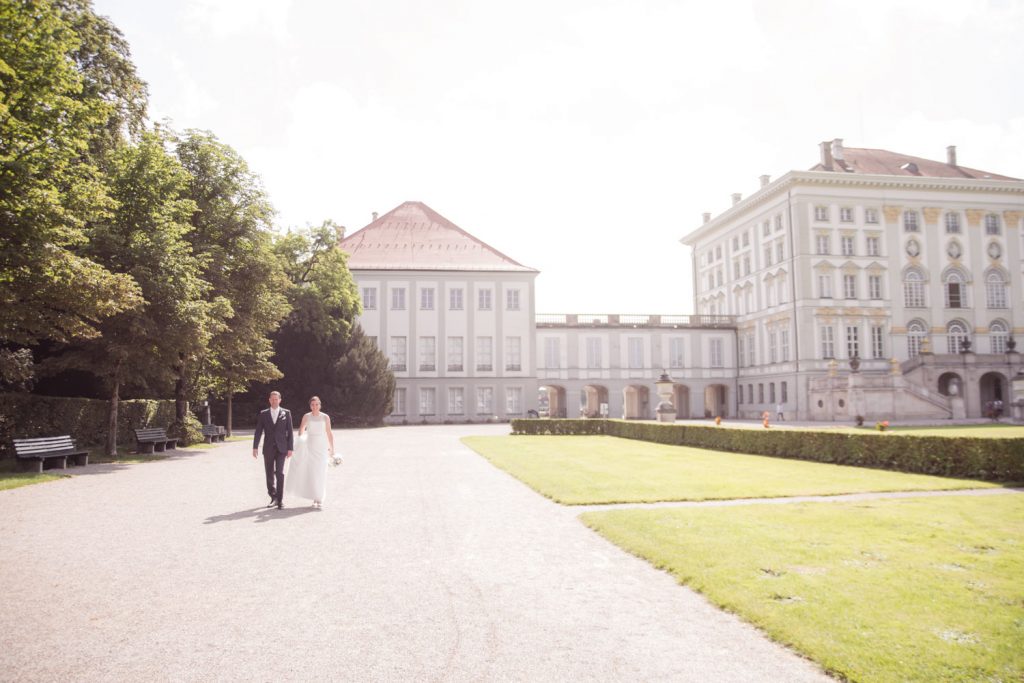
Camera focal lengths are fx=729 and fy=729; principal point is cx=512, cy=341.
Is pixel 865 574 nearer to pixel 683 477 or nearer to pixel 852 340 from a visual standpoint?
pixel 683 477

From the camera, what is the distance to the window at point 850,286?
54.0 metres

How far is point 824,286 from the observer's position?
53.6 metres

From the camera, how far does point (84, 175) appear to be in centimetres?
1800

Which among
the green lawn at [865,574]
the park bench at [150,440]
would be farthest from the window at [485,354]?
the green lawn at [865,574]

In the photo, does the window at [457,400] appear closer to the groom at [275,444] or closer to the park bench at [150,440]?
the park bench at [150,440]

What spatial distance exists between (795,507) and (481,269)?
4455 centimetres

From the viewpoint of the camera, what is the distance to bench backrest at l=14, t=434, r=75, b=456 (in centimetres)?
1587

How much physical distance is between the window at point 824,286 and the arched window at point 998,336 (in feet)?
43.3

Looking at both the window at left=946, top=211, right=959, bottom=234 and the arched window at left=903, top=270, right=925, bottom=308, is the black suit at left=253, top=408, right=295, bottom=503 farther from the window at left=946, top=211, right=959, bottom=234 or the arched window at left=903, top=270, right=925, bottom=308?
the window at left=946, top=211, right=959, bottom=234

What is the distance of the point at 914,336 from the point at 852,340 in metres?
5.19

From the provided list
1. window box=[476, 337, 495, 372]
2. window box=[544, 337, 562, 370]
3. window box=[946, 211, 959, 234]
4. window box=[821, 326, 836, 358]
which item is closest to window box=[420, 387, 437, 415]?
window box=[476, 337, 495, 372]

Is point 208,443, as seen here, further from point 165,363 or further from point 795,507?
point 795,507

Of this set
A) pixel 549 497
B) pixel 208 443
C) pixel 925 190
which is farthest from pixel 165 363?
pixel 925 190

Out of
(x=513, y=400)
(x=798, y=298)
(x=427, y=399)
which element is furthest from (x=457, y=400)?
(x=798, y=298)
